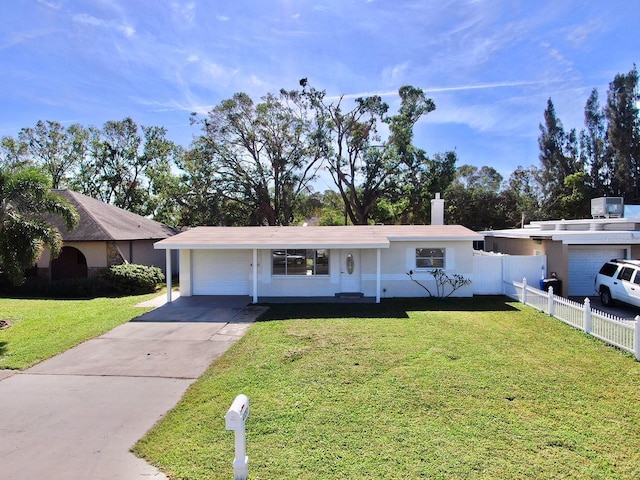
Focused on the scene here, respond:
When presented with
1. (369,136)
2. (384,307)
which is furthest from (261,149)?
(384,307)

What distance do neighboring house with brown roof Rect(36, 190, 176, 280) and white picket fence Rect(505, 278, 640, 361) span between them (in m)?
17.8

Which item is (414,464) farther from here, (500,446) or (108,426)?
(108,426)

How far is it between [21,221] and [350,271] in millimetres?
10446

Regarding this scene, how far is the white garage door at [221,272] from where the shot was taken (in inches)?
592

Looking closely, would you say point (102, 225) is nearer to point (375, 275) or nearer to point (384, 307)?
point (375, 275)

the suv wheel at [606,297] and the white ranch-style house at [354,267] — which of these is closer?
the suv wheel at [606,297]

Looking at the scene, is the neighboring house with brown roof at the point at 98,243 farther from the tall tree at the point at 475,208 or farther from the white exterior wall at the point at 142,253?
the tall tree at the point at 475,208

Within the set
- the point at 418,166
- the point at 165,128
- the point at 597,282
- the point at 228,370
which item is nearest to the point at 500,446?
the point at 228,370

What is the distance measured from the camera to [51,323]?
1083 centimetres

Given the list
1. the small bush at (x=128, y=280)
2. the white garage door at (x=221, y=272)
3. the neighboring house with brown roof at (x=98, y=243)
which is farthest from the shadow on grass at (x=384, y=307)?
the neighboring house with brown roof at (x=98, y=243)

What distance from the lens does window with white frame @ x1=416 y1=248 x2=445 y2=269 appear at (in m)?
14.6

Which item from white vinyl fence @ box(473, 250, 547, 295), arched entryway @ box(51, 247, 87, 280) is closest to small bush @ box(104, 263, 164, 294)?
arched entryway @ box(51, 247, 87, 280)

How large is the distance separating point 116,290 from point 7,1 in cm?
1100

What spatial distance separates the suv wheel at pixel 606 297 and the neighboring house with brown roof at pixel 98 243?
789 inches
